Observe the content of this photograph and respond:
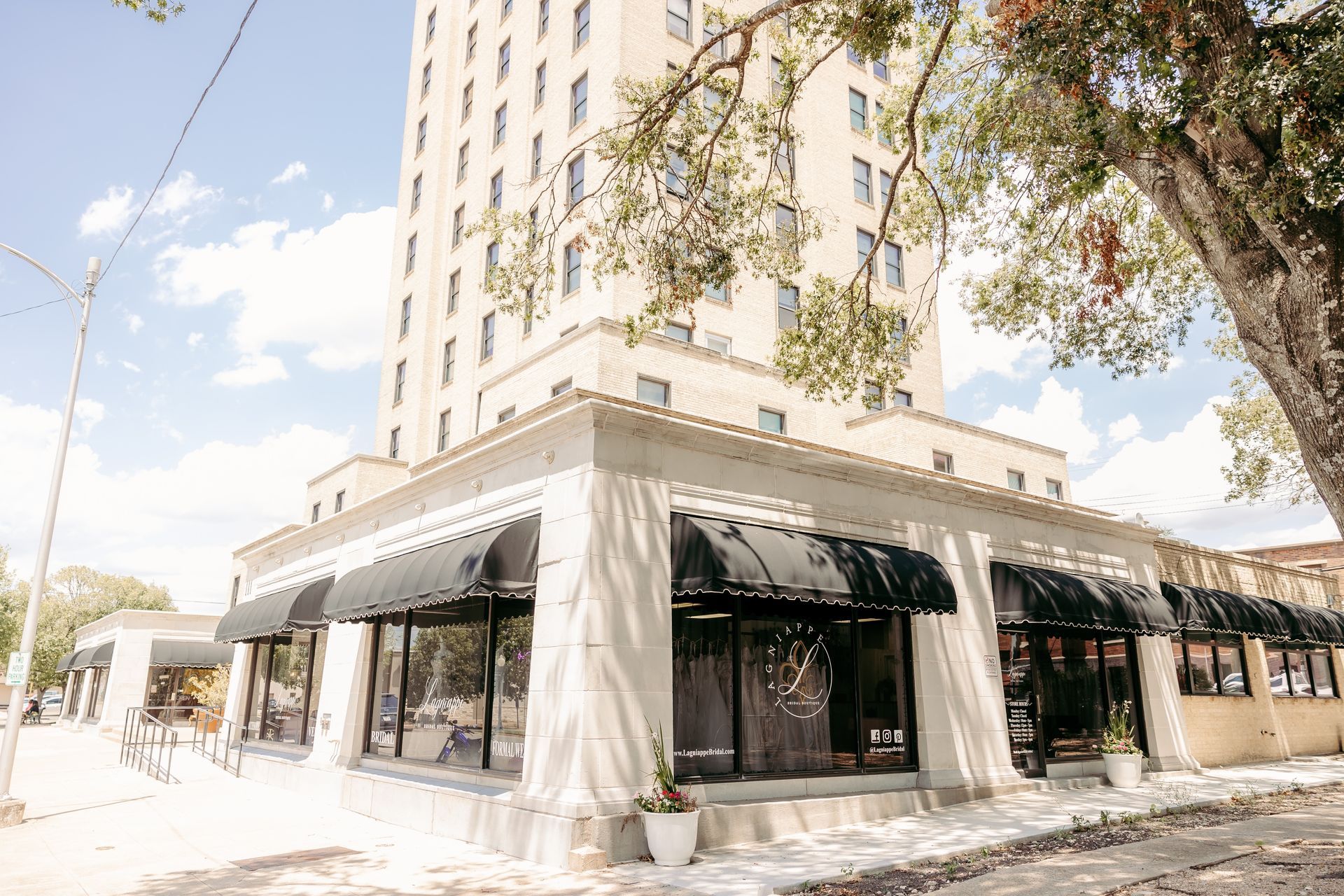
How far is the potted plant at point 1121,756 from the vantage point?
1595cm

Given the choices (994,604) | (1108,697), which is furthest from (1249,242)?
(1108,697)

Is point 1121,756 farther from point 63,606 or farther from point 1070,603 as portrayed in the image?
point 63,606

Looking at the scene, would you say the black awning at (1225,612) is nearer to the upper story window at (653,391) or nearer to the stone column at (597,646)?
the upper story window at (653,391)

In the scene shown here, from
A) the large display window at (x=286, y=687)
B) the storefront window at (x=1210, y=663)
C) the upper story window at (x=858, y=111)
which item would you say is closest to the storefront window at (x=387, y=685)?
the large display window at (x=286, y=687)

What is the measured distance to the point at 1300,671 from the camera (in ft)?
78.7

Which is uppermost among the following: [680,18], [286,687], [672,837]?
[680,18]

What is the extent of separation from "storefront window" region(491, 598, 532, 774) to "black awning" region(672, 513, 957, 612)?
2342mm

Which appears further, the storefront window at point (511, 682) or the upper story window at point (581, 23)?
the upper story window at point (581, 23)

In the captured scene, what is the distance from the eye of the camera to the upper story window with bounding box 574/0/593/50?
2673cm

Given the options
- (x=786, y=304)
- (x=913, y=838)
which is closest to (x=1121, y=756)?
(x=913, y=838)

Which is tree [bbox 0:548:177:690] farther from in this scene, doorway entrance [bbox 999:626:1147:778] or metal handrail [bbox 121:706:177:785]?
doorway entrance [bbox 999:626:1147:778]

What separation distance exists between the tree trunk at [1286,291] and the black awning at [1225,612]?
11.9 metres

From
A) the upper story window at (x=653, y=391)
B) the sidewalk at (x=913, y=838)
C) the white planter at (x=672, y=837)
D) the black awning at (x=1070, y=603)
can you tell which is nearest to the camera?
the sidewalk at (x=913, y=838)

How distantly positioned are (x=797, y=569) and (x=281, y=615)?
464 inches
